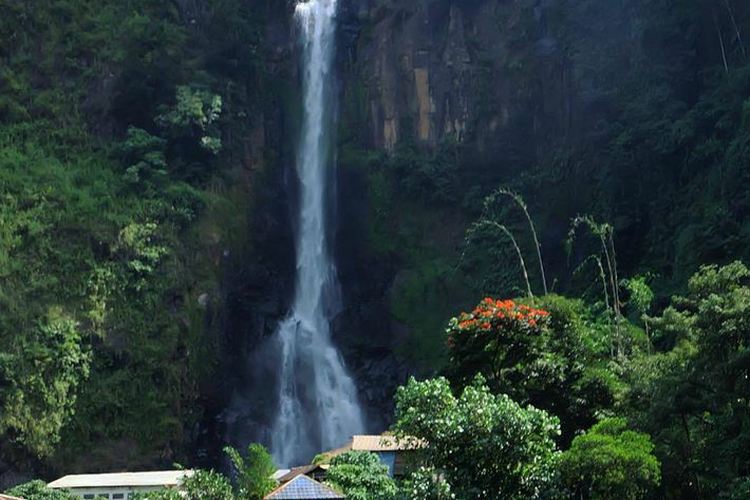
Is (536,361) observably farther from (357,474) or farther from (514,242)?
(514,242)

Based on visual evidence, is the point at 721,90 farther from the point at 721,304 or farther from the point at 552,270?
the point at 721,304

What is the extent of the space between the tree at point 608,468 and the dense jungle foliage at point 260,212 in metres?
4.94

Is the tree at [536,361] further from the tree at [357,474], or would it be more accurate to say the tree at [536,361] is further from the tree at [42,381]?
the tree at [42,381]

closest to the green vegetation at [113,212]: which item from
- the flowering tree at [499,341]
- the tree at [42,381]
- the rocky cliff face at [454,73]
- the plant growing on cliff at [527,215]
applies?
the tree at [42,381]

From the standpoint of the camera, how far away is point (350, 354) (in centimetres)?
4378

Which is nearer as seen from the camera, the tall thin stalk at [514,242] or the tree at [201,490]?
the tree at [201,490]

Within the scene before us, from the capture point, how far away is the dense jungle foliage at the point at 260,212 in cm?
3225

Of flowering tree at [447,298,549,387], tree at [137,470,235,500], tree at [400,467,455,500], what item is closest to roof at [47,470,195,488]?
tree at [137,470,235,500]

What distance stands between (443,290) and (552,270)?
12.7 ft

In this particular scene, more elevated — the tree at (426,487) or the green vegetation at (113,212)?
the green vegetation at (113,212)

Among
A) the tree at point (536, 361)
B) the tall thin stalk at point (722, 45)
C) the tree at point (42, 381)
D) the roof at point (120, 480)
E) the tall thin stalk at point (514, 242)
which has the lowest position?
the roof at point (120, 480)

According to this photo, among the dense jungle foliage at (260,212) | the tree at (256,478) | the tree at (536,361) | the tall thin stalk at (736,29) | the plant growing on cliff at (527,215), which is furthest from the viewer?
the tall thin stalk at (736,29)

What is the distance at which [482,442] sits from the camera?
21469 mm

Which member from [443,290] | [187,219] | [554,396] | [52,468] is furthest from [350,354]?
[554,396]
